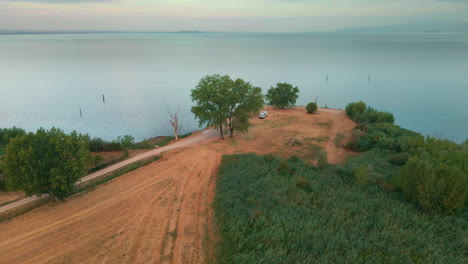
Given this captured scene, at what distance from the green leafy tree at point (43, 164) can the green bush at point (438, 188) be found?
23.4 metres

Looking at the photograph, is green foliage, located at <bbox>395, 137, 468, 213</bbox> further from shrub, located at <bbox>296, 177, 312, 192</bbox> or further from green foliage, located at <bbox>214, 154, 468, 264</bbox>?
shrub, located at <bbox>296, 177, 312, 192</bbox>

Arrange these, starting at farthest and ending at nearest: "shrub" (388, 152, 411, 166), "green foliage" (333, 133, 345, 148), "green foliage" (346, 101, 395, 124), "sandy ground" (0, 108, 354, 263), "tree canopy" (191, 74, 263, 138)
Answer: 1. "green foliage" (346, 101, 395, 124)
2. "green foliage" (333, 133, 345, 148)
3. "tree canopy" (191, 74, 263, 138)
4. "shrub" (388, 152, 411, 166)
5. "sandy ground" (0, 108, 354, 263)

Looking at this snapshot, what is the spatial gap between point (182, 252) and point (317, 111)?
1653 inches

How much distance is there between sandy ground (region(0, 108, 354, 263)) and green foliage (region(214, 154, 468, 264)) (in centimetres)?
182

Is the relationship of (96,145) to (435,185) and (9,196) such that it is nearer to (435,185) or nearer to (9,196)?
(9,196)

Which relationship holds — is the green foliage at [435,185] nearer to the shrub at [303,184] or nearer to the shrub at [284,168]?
the shrub at [303,184]

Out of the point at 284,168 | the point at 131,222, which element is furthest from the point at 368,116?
the point at 131,222

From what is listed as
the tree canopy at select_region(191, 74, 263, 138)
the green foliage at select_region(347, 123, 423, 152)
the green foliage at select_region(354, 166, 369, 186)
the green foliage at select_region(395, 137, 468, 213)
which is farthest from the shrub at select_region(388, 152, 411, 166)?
the tree canopy at select_region(191, 74, 263, 138)

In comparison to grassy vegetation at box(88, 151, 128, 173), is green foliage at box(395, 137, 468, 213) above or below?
below

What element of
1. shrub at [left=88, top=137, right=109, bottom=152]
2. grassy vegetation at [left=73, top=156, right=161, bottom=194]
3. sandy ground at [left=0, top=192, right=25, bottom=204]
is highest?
shrub at [left=88, top=137, right=109, bottom=152]

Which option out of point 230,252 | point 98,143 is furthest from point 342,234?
point 98,143

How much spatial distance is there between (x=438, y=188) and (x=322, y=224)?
8422 millimetres

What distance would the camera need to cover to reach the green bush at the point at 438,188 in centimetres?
1756

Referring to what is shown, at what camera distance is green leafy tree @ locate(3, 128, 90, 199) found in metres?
18.2
